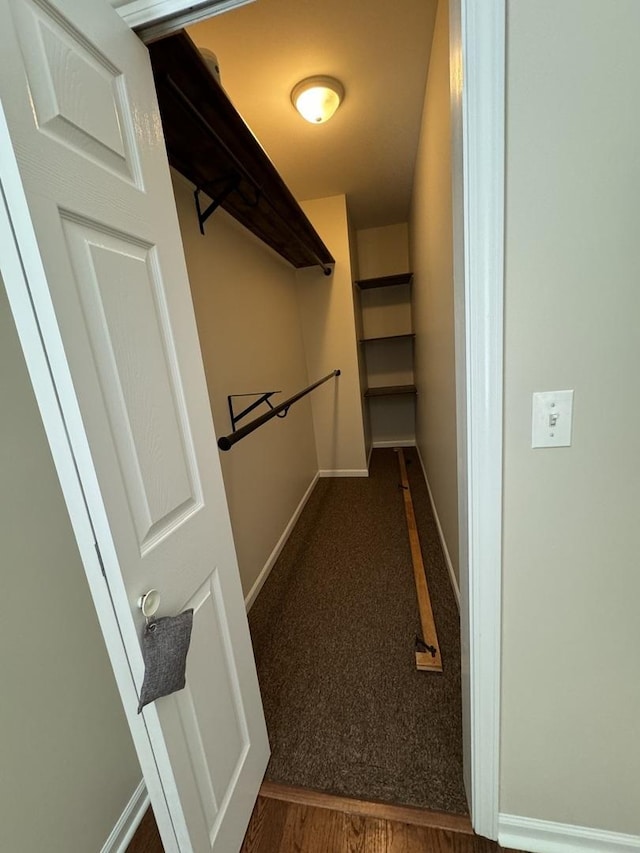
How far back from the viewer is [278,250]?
2.71 meters

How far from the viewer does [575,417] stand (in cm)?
72

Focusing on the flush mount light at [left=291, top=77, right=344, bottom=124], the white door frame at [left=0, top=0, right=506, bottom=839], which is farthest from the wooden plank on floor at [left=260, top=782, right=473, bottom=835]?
the flush mount light at [left=291, top=77, right=344, bottom=124]

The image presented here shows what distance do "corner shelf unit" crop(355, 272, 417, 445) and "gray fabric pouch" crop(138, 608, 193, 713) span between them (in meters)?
3.39

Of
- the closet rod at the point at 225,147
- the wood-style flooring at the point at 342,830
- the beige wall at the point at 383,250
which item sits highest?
the beige wall at the point at 383,250

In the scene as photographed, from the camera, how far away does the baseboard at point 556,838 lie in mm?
883

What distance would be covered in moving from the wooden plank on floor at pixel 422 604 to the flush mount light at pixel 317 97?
255 cm

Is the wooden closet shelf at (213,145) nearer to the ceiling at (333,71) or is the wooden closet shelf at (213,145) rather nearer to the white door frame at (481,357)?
the ceiling at (333,71)

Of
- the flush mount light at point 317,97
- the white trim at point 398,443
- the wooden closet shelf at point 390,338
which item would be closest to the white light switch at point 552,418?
the flush mount light at point 317,97

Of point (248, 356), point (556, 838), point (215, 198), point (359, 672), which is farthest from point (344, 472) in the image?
point (556, 838)

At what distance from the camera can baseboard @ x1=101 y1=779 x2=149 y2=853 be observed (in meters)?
0.98

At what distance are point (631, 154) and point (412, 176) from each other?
2.65 meters

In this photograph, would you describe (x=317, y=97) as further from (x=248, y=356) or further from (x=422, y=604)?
(x=422, y=604)

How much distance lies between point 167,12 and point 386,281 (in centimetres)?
324

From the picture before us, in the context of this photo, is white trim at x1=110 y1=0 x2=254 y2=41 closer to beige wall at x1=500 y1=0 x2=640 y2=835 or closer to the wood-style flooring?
beige wall at x1=500 y1=0 x2=640 y2=835
